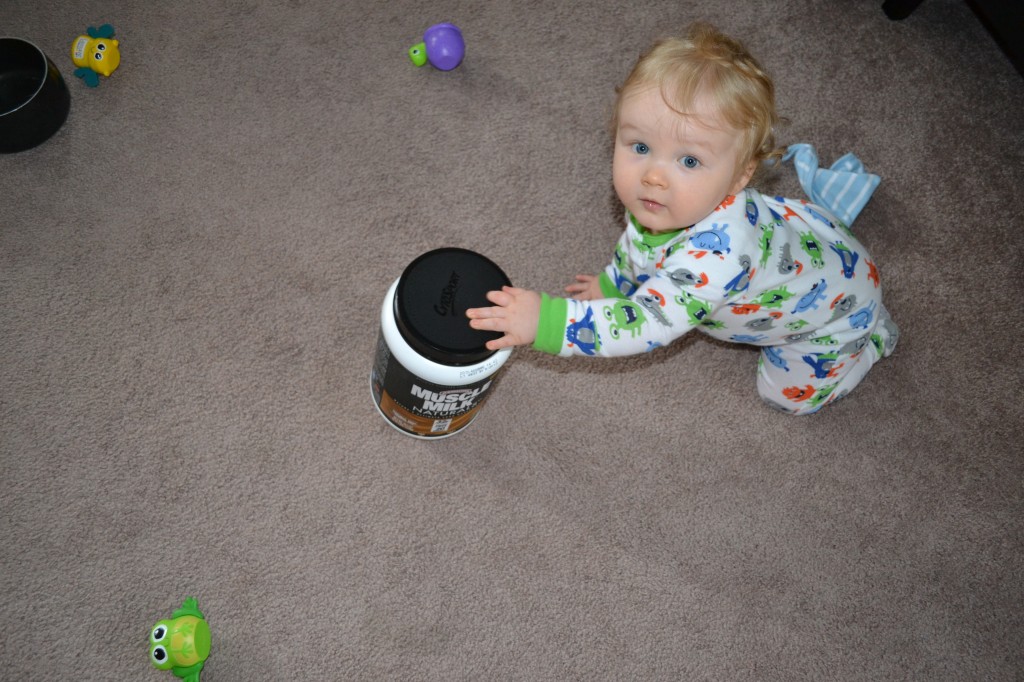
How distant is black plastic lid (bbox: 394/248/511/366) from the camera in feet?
2.50

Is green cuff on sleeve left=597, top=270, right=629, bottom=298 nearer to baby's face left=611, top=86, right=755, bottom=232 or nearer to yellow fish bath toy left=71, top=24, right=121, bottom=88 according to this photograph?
baby's face left=611, top=86, right=755, bottom=232

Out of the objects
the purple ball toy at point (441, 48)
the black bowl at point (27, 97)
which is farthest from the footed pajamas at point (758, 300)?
the black bowl at point (27, 97)

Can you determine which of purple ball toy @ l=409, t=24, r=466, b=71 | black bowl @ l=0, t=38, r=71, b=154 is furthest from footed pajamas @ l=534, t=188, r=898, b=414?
black bowl @ l=0, t=38, r=71, b=154

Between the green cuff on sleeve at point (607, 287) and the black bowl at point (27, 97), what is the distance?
81cm

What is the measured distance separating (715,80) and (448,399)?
0.42 m

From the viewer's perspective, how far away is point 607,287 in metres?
1.06

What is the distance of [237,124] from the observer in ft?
3.87

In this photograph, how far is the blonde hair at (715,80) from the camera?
0.72 meters

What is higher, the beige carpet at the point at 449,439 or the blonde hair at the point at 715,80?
the blonde hair at the point at 715,80

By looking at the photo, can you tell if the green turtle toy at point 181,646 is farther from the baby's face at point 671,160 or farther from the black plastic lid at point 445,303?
the baby's face at point 671,160

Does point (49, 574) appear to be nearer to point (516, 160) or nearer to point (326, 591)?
point (326, 591)

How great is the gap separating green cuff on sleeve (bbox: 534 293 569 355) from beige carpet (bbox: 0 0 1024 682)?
0.92ft

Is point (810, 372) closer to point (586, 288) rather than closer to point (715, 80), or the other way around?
point (586, 288)

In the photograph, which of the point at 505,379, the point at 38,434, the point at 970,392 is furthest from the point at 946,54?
the point at 38,434
